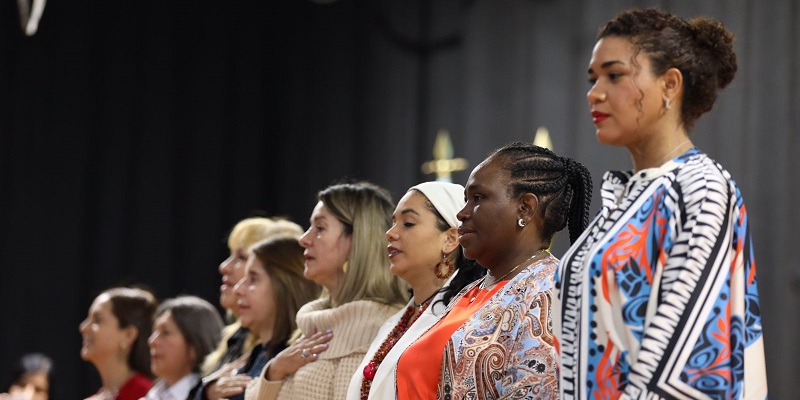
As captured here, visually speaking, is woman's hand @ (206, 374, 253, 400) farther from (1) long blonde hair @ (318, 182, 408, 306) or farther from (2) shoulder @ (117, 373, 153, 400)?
(2) shoulder @ (117, 373, 153, 400)

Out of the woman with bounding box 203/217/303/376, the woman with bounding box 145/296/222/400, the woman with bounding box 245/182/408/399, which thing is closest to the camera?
the woman with bounding box 245/182/408/399

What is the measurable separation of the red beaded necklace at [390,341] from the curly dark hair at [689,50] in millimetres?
1362

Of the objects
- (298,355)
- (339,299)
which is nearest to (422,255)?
(339,299)

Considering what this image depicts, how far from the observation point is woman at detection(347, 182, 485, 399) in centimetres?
312

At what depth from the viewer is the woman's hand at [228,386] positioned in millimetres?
3930

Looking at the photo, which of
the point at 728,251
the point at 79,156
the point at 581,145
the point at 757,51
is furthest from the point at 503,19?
the point at 728,251

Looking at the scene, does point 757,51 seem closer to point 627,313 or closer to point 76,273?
point 627,313

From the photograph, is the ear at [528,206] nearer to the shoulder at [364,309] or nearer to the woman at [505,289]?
the woman at [505,289]

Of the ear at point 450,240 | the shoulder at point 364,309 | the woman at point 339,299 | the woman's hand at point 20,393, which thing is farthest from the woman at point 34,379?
the ear at point 450,240

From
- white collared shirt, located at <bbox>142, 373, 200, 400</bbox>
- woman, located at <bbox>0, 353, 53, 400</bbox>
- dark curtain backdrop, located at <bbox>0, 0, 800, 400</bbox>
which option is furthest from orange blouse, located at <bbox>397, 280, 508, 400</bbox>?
dark curtain backdrop, located at <bbox>0, 0, 800, 400</bbox>

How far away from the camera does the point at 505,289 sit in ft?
8.04

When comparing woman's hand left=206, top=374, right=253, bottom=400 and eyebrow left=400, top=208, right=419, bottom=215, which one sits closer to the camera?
eyebrow left=400, top=208, right=419, bottom=215

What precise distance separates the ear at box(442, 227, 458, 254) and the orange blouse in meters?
0.58

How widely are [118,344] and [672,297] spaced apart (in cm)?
394
